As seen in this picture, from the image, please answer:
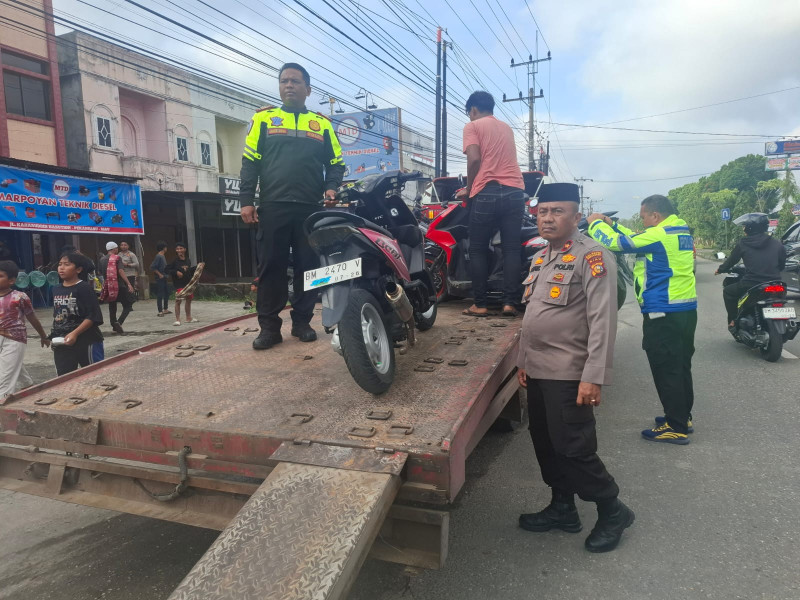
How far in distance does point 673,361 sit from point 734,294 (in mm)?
3687

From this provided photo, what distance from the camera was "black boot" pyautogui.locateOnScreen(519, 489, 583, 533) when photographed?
111 inches

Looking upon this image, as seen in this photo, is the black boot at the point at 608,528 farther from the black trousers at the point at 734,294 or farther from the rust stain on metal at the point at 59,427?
the black trousers at the point at 734,294

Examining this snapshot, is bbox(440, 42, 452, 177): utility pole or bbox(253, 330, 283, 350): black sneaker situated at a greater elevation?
bbox(440, 42, 452, 177): utility pole

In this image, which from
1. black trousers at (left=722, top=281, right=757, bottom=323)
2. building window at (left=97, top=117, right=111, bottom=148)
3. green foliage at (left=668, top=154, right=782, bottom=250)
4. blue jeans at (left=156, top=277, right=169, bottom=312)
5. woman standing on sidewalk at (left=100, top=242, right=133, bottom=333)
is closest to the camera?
black trousers at (left=722, top=281, right=757, bottom=323)

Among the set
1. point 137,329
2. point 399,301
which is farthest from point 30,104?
point 399,301

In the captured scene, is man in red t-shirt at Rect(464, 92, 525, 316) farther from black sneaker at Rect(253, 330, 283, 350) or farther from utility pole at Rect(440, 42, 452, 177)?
utility pole at Rect(440, 42, 452, 177)

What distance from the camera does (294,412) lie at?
252 centimetres

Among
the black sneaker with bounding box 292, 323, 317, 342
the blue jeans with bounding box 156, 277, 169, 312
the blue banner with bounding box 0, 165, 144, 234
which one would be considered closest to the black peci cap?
the black sneaker with bounding box 292, 323, 317, 342

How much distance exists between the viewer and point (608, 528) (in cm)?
264

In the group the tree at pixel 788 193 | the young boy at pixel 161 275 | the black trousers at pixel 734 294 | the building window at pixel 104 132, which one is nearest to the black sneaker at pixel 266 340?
the black trousers at pixel 734 294

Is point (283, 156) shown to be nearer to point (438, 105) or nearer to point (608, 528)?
point (608, 528)

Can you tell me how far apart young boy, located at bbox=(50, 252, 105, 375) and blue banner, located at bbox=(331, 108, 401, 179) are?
2908cm

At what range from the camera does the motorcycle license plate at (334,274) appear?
2990mm

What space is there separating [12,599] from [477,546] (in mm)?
2163
